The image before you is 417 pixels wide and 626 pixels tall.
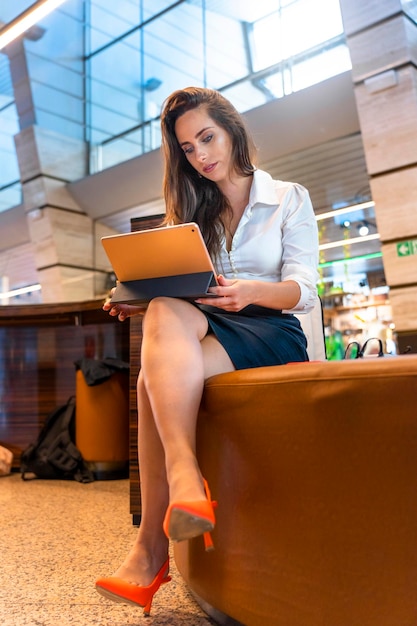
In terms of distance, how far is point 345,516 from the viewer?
2.70 ft

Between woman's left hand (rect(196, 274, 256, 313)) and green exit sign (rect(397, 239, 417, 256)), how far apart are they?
326cm

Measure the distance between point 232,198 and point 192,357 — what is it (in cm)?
67

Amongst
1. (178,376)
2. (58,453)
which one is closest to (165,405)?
(178,376)

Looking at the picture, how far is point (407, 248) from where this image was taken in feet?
13.6

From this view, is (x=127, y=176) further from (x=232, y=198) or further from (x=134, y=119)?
(x=232, y=198)

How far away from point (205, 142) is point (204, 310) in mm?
531

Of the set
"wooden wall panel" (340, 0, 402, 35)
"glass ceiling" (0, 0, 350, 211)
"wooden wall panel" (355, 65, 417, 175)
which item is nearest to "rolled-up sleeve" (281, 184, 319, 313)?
"wooden wall panel" (355, 65, 417, 175)

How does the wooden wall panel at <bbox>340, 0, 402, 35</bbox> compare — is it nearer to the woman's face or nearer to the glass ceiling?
the glass ceiling

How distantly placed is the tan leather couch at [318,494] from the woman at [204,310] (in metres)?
0.09

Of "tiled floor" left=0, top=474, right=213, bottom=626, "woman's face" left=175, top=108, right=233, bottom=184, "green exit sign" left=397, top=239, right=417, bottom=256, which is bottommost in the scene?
"tiled floor" left=0, top=474, right=213, bottom=626

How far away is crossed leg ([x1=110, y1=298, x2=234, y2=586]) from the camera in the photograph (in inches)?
40.7

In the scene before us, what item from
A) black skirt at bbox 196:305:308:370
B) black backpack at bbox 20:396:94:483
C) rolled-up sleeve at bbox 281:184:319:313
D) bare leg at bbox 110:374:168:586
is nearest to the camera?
bare leg at bbox 110:374:168:586

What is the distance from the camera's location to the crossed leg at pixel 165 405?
3.39 ft

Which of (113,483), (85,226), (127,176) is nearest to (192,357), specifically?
(113,483)
